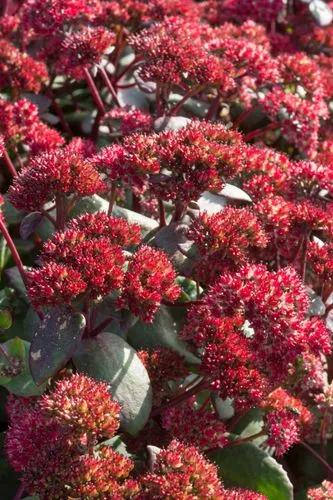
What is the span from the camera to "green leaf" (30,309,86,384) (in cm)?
140

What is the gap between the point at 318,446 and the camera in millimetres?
1953

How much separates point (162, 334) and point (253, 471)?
364mm

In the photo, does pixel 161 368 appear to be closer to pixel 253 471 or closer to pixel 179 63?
pixel 253 471

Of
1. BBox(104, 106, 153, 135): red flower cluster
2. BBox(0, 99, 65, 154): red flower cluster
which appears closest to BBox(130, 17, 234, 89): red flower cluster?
BBox(104, 106, 153, 135): red flower cluster

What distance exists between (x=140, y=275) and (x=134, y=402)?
0.89 ft

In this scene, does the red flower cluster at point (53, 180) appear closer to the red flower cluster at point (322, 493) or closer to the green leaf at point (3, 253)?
the green leaf at point (3, 253)

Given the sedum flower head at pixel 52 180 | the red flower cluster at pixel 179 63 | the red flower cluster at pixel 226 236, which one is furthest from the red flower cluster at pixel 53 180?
the red flower cluster at pixel 179 63

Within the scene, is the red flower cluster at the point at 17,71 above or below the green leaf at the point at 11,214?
above

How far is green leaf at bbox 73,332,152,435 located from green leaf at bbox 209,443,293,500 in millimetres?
253

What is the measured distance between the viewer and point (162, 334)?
1705mm

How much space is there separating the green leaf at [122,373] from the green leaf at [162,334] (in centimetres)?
16

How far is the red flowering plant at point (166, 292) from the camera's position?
1340mm

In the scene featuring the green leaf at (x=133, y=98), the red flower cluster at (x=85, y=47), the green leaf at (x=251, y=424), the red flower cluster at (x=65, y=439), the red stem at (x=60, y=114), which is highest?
the red flower cluster at (x=85, y=47)

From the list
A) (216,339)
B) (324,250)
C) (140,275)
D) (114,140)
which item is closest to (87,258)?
(140,275)
